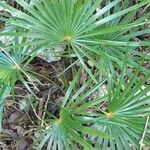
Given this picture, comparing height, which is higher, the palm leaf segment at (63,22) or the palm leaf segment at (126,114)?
the palm leaf segment at (63,22)

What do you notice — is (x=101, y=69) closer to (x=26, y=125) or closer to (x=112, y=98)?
(x=112, y=98)

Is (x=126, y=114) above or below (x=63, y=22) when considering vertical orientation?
below

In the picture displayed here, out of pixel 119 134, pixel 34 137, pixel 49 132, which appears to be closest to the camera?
pixel 119 134

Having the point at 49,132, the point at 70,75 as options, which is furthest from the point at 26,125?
the point at 49,132

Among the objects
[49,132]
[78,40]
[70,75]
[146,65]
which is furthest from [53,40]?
[146,65]

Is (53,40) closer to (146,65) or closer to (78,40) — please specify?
(78,40)

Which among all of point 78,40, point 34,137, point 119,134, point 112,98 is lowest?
point 34,137

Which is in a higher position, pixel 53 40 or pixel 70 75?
pixel 53 40

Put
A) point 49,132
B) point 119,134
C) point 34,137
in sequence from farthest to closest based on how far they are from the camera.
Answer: point 34,137, point 49,132, point 119,134

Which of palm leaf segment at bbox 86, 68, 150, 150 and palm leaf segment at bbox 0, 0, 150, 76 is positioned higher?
palm leaf segment at bbox 0, 0, 150, 76

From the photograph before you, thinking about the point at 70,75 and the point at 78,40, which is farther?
the point at 70,75
